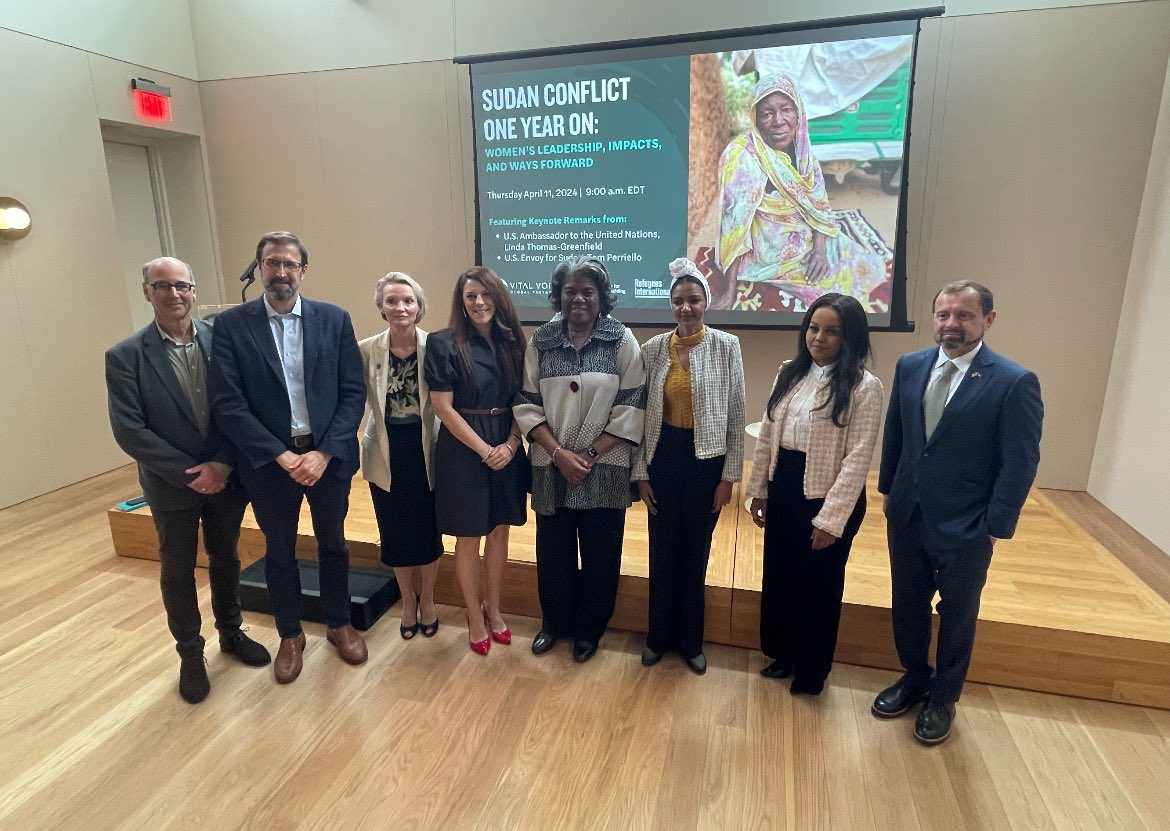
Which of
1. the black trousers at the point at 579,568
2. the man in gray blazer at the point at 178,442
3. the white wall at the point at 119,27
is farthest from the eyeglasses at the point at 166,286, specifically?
the white wall at the point at 119,27

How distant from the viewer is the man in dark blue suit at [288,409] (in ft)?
6.90

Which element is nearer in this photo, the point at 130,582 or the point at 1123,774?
the point at 1123,774

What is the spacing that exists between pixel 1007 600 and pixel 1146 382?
178 centimetres

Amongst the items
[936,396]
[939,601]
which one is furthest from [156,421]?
[939,601]

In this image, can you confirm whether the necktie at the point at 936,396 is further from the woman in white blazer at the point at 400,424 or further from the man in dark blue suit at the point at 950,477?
the woman in white blazer at the point at 400,424

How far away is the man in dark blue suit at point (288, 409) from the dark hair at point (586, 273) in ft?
2.52

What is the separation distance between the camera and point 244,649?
245 centimetres

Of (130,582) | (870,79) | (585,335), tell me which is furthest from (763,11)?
(130,582)

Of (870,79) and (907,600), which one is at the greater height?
(870,79)

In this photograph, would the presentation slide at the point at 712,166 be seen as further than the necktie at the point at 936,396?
Yes

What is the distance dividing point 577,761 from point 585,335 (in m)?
1.36

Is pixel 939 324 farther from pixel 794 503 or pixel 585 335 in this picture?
pixel 585 335

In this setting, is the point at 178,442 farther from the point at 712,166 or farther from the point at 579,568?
the point at 712,166

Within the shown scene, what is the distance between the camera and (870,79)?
3449 millimetres
